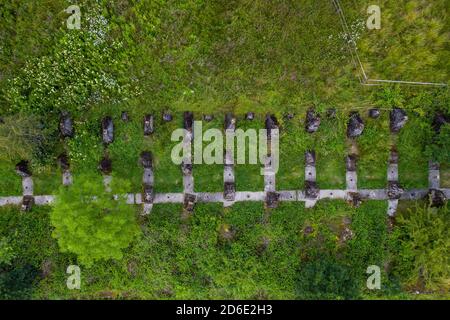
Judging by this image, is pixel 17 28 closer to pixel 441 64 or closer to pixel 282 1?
pixel 282 1

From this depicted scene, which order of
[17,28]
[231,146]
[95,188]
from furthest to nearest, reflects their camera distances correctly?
[231,146] < [17,28] < [95,188]

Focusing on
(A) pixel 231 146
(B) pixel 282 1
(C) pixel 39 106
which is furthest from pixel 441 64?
(C) pixel 39 106

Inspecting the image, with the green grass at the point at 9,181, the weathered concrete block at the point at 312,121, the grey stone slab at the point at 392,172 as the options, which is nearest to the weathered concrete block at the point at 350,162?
the grey stone slab at the point at 392,172

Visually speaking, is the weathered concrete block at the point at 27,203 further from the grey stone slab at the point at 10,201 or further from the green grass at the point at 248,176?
the green grass at the point at 248,176

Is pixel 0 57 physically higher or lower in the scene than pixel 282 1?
lower

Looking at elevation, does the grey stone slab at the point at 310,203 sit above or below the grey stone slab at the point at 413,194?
below

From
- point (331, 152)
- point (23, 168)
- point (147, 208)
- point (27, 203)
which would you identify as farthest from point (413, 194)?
point (23, 168)
